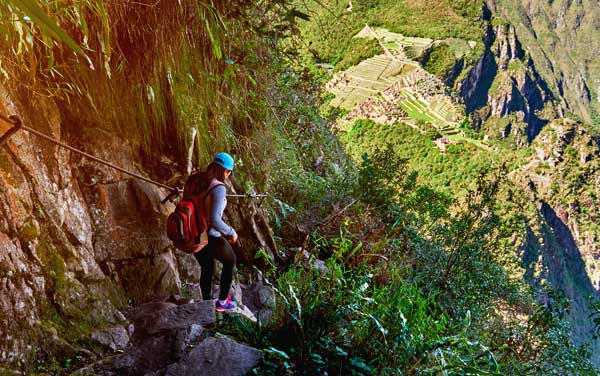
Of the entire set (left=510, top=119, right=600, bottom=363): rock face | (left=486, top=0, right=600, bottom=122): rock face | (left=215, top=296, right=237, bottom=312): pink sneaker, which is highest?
(left=486, top=0, right=600, bottom=122): rock face

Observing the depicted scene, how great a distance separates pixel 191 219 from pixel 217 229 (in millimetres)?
227

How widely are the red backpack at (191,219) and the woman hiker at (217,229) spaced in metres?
0.02

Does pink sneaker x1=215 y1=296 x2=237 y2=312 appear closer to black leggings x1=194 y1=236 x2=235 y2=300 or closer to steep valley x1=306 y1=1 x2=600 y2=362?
black leggings x1=194 y1=236 x2=235 y2=300

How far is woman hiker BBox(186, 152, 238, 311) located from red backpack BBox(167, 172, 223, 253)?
0.02m

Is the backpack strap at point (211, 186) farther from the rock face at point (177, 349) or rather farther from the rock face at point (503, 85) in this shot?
the rock face at point (503, 85)

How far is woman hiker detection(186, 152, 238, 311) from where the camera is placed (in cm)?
319

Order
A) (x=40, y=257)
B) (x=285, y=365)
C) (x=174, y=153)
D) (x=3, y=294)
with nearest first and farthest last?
(x=3, y=294), (x=285, y=365), (x=40, y=257), (x=174, y=153)

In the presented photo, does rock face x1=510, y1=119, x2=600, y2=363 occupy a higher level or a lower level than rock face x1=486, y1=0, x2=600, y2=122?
lower

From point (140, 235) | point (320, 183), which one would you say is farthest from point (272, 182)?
point (140, 235)

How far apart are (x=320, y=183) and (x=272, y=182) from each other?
4.28 feet

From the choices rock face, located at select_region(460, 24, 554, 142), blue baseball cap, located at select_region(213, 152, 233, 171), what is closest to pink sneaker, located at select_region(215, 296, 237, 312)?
blue baseball cap, located at select_region(213, 152, 233, 171)

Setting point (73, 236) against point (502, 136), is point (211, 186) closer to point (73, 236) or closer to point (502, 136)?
point (73, 236)

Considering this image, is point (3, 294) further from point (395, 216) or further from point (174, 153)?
point (395, 216)

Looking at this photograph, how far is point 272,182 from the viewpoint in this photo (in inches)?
226
